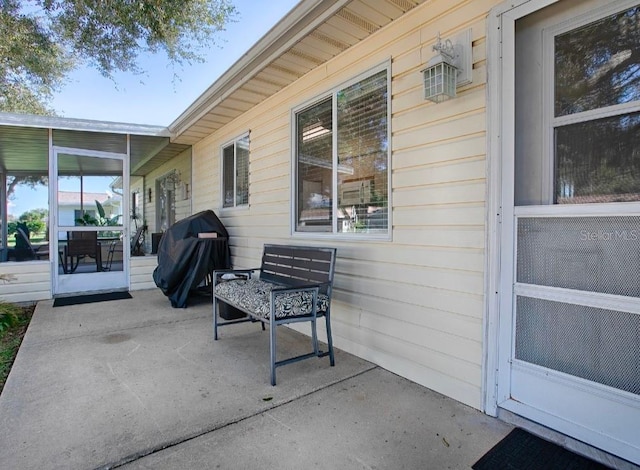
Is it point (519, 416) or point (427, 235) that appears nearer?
point (519, 416)

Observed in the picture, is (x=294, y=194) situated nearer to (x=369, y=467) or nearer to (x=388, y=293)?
(x=388, y=293)

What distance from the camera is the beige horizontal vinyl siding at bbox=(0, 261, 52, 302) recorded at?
5.11 meters

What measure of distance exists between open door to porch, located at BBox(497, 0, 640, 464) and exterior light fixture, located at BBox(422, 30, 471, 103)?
0.74 feet

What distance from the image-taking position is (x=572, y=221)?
1.89 meters

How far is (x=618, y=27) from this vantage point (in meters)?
1.77

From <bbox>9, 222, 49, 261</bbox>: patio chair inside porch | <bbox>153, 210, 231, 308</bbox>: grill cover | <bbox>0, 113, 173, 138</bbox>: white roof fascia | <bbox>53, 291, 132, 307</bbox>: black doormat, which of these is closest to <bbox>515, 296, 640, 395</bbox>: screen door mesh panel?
<bbox>153, 210, 231, 308</bbox>: grill cover

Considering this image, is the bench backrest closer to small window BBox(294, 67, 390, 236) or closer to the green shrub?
small window BBox(294, 67, 390, 236)

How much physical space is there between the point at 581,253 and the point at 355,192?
177 cm

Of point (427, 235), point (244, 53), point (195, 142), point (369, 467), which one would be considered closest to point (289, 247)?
point (427, 235)

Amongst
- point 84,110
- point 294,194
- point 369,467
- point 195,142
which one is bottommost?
point 369,467

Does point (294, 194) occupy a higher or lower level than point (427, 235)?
higher

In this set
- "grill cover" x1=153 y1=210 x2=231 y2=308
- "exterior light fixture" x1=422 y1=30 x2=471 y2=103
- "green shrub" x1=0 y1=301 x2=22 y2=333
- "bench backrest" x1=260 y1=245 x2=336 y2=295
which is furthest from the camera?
"grill cover" x1=153 y1=210 x2=231 y2=308

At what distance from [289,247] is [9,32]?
9.45m

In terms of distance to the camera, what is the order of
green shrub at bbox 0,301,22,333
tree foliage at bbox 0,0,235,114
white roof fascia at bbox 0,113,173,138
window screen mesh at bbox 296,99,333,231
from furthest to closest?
tree foliage at bbox 0,0,235,114 < white roof fascia at bbox 0,113,173,138 < green shrub at bbox 0,301,22,333 < window screen mesh at bbox 296,99,333,231
